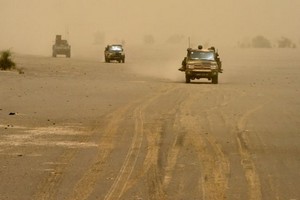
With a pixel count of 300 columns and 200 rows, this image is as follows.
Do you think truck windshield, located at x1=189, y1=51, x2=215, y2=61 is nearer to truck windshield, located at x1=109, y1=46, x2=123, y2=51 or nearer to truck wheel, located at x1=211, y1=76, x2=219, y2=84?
truck wheel, located at x1=211, y1=76, x2=219, y2=84

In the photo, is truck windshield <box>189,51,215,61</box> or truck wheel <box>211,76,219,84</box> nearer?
truck windshield <box>189,51,215,61</box>

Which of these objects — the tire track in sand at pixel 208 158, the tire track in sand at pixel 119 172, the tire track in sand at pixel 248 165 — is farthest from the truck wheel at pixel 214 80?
the tire track in sand at pixel 248 165

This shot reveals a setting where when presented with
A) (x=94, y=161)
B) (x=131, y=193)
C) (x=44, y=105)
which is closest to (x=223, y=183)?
(x=131, y=193)

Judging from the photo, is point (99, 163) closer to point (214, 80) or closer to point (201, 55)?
point (201, 55)

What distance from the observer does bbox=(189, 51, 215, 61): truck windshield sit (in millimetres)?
40062

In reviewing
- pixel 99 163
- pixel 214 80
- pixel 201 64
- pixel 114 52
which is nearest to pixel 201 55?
pixel 201 64

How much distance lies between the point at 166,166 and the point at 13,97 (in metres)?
15.5

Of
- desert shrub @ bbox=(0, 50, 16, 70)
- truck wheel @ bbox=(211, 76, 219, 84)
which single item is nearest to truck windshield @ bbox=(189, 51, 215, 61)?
truck wheel @ bbox=(211, 76, 219, 84)

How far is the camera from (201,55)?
4016 centimetres

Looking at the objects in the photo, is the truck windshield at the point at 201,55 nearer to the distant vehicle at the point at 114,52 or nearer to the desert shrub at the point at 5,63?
the desert shrub at the point at 5,63

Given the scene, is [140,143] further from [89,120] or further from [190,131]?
[89,120]

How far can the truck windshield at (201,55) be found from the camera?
131ft

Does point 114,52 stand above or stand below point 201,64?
below

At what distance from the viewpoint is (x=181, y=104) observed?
Answer: 25.1m
